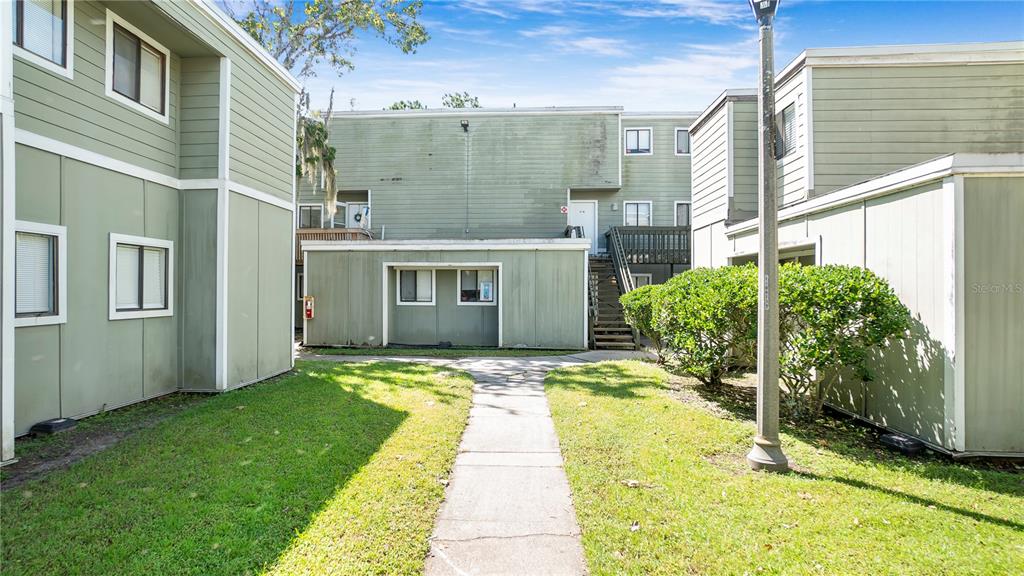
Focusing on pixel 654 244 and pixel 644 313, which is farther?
pixel 654 244

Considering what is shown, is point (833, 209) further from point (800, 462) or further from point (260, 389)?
point (260, 389)

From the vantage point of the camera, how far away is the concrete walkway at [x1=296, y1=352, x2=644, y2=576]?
282 centimetres

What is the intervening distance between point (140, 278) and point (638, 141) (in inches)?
623

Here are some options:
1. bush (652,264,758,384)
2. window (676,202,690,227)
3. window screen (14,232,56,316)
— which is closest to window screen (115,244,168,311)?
window screen (14,232,56,316)

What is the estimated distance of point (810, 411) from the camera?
18.5 feet

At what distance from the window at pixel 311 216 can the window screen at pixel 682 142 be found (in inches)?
532

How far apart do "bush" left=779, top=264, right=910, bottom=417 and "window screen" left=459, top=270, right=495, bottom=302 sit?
860cm

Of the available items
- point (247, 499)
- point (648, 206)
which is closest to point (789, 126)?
point (648, 206)

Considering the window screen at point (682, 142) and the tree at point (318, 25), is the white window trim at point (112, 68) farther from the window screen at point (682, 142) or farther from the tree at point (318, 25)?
the window screen at point (682, 142)

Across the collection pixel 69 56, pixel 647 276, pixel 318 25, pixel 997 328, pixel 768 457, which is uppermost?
pixel 318 25

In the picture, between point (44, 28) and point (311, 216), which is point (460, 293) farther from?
point (44, 28)

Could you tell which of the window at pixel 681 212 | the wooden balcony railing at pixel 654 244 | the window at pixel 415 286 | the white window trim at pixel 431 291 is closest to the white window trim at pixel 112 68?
the white window trim at pixel 431 291

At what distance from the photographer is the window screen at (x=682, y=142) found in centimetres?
1758

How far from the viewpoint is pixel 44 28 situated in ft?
17.2
